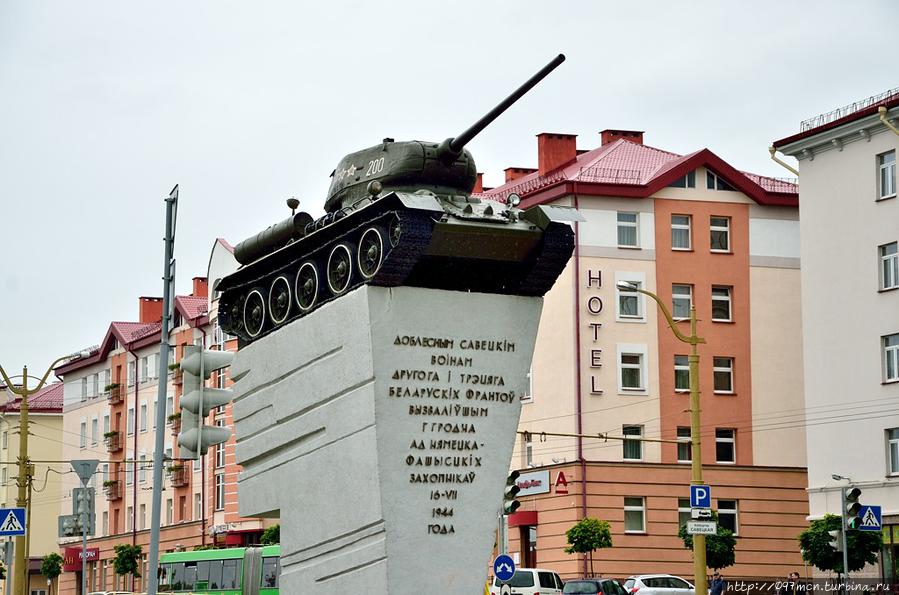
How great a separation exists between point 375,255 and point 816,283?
2483 centimetres

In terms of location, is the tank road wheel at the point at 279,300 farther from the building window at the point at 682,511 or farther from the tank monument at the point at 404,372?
the building window at the point at 682,511

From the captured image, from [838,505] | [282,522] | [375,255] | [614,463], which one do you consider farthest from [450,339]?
[614,463]

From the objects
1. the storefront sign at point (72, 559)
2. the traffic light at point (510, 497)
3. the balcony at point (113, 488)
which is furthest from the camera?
the storefront sign at point (72, 559)

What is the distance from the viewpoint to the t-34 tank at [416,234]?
2319 centimetres

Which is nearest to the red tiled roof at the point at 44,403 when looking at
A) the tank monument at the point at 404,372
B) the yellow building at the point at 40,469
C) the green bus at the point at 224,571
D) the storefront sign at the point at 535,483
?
the yellow building at the point at 40,469

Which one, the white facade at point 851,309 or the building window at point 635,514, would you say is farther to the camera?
the building window at point 635,514

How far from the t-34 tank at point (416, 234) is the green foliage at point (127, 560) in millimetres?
46397

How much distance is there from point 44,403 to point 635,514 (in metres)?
48.1

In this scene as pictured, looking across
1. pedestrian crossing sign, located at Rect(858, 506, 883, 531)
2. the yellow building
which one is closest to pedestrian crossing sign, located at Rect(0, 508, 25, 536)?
pedestrian crossing sign, located at Rect(858, 506, 883, 531)

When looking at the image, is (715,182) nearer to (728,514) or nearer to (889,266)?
(728,514)

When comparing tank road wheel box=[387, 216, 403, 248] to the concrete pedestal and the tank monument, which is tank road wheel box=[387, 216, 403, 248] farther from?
the concrete pedestal

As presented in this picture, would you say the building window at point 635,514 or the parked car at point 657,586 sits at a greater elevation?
the building window at point 635,514

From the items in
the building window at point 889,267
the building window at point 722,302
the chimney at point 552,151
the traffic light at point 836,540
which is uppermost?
the chimney at point 552,151

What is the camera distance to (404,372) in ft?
75.6
